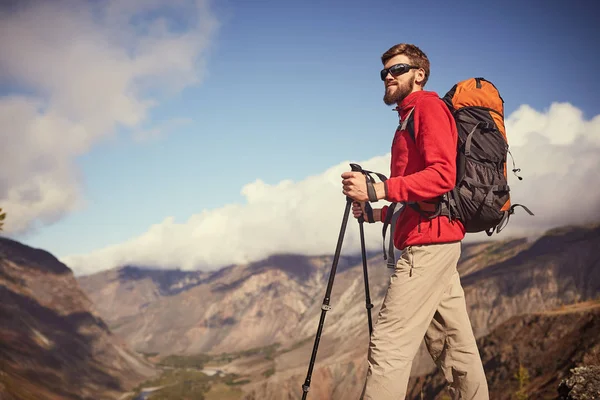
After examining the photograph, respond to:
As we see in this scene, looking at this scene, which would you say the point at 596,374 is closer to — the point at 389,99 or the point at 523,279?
the point at 389,99

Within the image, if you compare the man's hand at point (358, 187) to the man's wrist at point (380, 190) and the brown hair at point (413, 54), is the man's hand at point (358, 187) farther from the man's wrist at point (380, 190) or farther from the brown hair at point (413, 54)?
the brown hair at point (413, 54)

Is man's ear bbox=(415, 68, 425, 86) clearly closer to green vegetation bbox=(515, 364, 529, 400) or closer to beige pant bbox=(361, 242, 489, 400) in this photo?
beige pant bbox=(361, 242, 489, 400)

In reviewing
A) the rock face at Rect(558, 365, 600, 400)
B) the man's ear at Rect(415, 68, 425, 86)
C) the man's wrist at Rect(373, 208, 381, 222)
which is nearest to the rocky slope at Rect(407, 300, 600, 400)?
the rock face at Rect(558, 365, 600, 400)

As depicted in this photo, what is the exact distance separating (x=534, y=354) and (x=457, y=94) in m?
87.8

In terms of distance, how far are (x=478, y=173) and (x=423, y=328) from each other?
1.71 meters

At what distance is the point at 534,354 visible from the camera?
255 feet

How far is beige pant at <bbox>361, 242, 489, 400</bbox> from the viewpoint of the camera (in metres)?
4.16

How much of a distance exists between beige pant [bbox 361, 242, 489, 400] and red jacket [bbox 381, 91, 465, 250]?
0.58 ft

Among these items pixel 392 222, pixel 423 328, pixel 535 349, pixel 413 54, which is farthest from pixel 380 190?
pixel 535 349

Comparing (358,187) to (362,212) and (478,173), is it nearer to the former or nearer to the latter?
(362,212)

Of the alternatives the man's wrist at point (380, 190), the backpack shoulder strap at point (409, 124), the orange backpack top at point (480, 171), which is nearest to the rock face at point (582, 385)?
the orange backpack top at point (480, 171)

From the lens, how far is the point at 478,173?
4547mm

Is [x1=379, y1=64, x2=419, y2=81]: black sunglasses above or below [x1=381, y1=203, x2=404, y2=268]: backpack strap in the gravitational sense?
above

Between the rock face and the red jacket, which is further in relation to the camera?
the rock face
